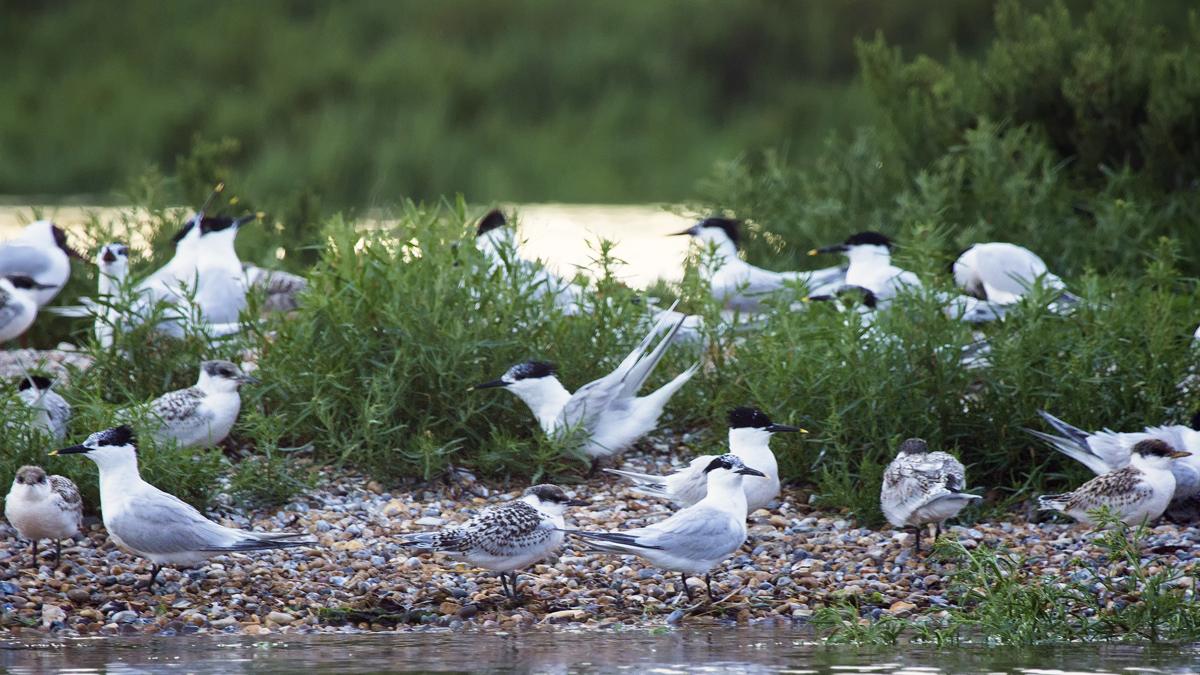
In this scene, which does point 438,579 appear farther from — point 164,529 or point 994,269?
point 994,269

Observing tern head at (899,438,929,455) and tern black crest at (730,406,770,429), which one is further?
tern black crest at (730,406,770,429)

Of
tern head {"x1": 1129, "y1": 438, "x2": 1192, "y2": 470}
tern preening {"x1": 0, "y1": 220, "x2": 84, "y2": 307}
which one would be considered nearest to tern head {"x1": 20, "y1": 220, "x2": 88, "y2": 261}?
tern preening {"x1": 0, "y1": 220, "x2": 84, "y2": 307}

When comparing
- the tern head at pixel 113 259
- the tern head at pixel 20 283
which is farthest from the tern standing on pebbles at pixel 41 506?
the tern head at pixel 20 283

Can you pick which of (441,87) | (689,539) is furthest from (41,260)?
(441,87)

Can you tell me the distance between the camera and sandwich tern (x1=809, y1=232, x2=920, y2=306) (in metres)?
7.78

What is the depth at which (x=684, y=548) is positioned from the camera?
5352 millimetres

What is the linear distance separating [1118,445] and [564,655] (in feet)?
8.01

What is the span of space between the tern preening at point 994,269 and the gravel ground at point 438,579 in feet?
6.66

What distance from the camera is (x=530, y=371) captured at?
6387mm

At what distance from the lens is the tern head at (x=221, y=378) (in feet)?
21.1

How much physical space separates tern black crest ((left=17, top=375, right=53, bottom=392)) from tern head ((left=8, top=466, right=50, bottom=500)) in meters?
1.16

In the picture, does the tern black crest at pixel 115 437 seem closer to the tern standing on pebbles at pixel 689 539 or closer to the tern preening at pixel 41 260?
the tern standing on pebbles at pixel 689 539

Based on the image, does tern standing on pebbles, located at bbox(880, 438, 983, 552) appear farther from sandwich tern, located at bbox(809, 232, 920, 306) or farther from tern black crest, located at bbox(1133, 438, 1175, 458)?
sandwich tern, located at bbox(809, 232, 920, 306)

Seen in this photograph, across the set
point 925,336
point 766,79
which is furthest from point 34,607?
point 766,79
